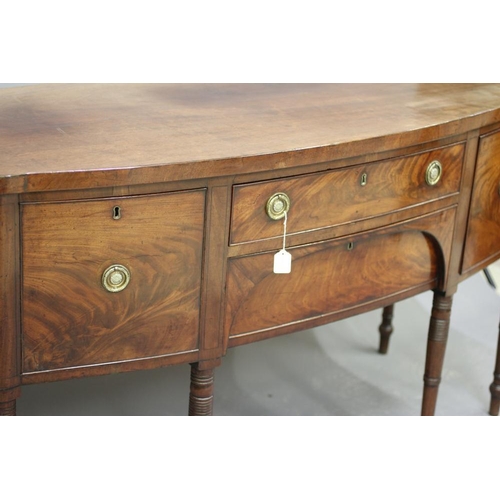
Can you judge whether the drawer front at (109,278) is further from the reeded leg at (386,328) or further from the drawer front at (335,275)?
the reeded leg at (386,328)

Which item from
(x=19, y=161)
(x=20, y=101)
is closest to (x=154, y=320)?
(x=19, y=161)

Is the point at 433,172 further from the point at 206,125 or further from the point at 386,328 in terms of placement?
the point at 386,328

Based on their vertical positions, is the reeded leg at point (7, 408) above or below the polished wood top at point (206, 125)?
below

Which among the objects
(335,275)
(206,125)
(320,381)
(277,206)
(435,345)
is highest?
(206,125)

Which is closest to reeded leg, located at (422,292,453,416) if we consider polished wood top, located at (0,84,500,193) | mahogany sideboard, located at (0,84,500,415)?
mahogany sideboard, located at (0,84,500,415)

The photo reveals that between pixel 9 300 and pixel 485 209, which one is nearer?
pixel 9 300

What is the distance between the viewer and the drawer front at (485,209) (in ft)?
6.48

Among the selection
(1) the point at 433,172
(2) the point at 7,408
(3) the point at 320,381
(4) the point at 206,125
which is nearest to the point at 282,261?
(4) the point at 206,125

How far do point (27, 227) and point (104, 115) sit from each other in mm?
371

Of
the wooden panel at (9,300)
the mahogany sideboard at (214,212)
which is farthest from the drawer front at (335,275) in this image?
the wooden panel at (9,300)

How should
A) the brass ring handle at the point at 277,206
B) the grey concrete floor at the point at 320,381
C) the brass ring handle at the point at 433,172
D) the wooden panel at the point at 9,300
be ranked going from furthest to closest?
the grey concrete floor at the point at 320,381
the brass ring handle at the point at 433,172
the brass ring handle at the point at 277,206
the wooden panel at the point at 9,300

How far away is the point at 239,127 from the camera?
171cm

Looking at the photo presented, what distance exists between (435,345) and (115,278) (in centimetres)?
87

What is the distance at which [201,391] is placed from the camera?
1727 mm
